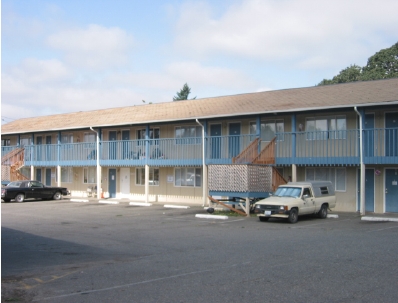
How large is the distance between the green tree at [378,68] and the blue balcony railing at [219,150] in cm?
2534

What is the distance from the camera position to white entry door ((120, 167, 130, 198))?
32406 mm

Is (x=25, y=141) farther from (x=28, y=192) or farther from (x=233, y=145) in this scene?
(x=233, y=145)

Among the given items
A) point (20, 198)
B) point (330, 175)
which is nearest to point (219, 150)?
point (330, 175)

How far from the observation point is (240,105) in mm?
26688

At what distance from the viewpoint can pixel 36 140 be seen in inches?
1489

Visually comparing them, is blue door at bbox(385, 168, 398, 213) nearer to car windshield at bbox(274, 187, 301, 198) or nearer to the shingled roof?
the shingled roof

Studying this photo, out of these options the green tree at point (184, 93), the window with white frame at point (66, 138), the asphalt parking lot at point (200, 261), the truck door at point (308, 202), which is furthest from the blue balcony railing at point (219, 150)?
the green tree at point (184, 93)

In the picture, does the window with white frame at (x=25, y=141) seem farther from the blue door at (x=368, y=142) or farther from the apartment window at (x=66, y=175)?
the blue door at (x=368, y=142)

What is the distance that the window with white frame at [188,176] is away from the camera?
28628mm

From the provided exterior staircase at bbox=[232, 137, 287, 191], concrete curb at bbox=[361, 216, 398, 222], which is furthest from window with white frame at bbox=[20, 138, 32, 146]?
concrete curb at bbox=[361, 216, 398, 222]

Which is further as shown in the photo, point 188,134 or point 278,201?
point 188,134

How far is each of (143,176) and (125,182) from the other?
1671 millimetres

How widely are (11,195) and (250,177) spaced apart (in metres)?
16.6

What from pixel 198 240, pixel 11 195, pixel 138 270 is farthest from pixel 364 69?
pixel 138 270
